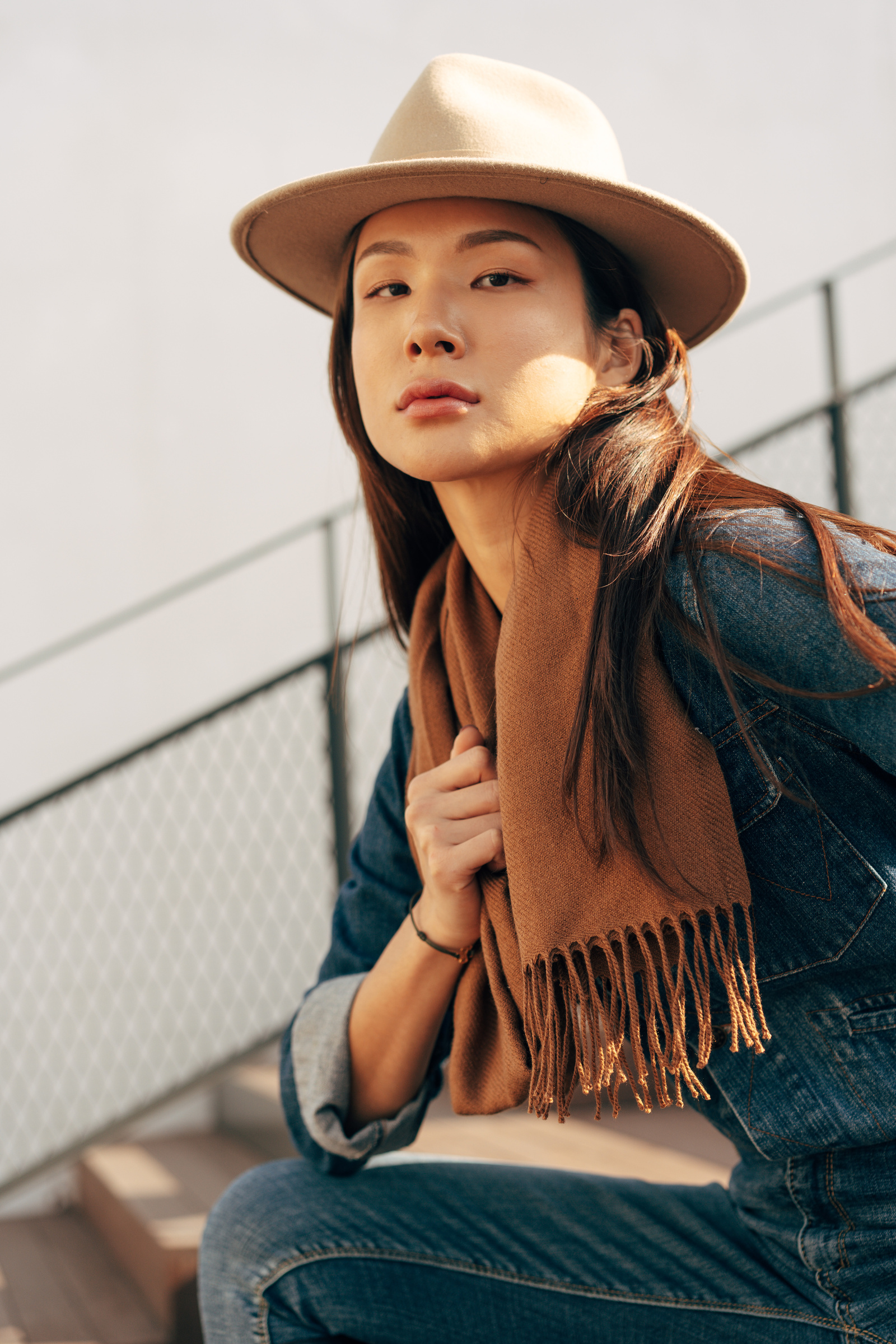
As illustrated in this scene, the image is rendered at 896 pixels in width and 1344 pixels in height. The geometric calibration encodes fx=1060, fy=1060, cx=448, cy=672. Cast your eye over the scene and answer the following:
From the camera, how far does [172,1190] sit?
98.5 inches

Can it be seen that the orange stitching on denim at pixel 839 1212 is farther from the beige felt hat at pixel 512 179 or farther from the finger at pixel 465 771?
the beige felt hat at pixel 512 179

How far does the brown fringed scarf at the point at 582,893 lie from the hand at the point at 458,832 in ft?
0.10

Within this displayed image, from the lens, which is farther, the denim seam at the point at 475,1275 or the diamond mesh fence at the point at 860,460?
the diamond mesh fence at the point at 860,460

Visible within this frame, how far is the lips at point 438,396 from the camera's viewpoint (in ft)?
3.22

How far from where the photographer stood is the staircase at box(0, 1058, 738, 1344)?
1.96m

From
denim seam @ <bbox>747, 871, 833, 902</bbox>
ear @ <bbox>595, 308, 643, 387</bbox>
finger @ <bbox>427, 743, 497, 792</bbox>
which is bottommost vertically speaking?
denim seam @ <bbox>747, 871, 833, 902</bbox>

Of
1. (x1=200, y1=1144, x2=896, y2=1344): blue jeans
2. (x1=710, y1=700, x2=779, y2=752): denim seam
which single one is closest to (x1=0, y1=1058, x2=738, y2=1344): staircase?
(x1=200, y1=1144, x2=896, y2=1344): blue jeans

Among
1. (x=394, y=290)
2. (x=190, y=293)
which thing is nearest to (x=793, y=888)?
(x=394, y=290)

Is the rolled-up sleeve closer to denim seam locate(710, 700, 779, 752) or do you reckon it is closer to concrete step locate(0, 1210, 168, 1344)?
denim seam locate(710, 700, 779, 752)

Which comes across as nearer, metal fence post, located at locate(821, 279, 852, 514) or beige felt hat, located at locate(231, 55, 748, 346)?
beige felt hat, located at locate(231, 55, 748, 346)

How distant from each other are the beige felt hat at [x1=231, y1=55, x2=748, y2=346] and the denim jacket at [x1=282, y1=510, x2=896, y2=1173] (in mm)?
388

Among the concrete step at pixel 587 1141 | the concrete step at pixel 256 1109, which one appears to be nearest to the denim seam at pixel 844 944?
the concrete step at pixel 587 1141

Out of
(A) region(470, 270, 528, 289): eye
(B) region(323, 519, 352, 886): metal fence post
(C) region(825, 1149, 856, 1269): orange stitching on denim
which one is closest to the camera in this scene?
(C) region(825, 1149, 856, 1269): orange stitching on denim

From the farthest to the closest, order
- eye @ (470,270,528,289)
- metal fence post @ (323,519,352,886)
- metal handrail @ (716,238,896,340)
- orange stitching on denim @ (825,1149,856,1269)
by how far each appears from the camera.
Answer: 1. metal handrail @ (716,238,896,340)
2. metal fence post @ (323,519,352,886)
3. eye @ (470,270,528,289)
4. orange stitching on denim @ (825,1149,856,1269)
